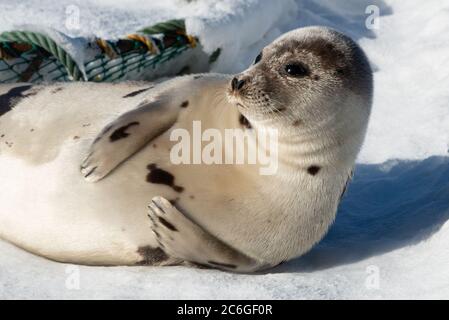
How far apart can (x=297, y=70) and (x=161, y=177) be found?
2.05ft

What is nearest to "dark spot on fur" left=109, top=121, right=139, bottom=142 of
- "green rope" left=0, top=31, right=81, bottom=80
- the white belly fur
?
the white belly fur

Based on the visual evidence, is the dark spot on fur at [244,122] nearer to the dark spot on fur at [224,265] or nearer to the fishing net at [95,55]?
the dark spot on fur at [224,265]

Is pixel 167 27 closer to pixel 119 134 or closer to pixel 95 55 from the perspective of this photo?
pixel 95 55

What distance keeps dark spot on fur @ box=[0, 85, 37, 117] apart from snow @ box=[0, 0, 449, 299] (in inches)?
27.5

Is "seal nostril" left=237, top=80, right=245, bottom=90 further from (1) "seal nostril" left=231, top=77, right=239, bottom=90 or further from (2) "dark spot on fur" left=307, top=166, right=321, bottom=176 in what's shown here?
(2) "dark spot on fur" left=307, top=166, right=321, bottom=176

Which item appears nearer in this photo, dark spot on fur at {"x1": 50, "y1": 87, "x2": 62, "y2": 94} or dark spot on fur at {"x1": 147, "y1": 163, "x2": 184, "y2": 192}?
dark spot on fur at {"x1": 147, "y1": 163, "x2": 184, "y2": 192}

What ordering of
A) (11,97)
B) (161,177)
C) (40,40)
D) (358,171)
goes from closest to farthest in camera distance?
1. (161,177)
2. (11,97)
3. (40,40)
4. (358,171)

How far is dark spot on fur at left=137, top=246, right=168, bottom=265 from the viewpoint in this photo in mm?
3361

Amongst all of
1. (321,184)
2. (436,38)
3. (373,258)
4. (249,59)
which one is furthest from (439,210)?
(436,38)

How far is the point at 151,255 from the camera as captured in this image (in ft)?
11.0

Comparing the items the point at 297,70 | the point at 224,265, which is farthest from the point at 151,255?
the point at 297,70

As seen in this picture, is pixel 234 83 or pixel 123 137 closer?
pixel 234 83

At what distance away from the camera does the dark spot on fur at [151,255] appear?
3.36 metres
